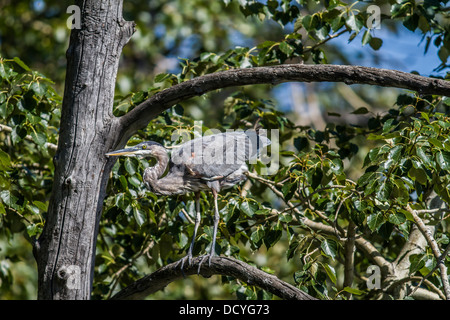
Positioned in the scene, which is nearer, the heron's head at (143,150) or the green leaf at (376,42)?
the heron's head at (143,150)

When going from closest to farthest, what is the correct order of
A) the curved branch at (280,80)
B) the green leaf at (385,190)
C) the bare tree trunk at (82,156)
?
the curved branch at (280,80) → the bare tree trunk at (82,156) → the green leaf at (385,190)

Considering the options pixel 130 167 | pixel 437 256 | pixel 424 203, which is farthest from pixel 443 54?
pixel 130 167

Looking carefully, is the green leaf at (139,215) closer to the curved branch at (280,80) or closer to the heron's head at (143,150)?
the heron's head at (143,150)

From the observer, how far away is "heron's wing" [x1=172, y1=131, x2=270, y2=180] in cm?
346

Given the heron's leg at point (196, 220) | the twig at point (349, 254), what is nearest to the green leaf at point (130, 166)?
the heron's leg at point (196, 220)

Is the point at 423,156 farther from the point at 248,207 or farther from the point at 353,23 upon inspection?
the point at 353,23

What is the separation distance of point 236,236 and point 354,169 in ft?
10.6

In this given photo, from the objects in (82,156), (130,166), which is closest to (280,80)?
(82,156)

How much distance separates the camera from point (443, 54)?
376 cm

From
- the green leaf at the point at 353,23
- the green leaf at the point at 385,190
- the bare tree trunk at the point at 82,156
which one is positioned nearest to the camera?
the bare tree trunk at the point at 82,156

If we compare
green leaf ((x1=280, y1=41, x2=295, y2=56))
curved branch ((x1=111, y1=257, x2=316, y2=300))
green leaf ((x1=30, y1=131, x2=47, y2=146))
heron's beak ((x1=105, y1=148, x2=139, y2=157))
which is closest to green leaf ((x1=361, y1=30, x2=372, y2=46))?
green leaf ((x1=280, y1=41, x2=295, y2=56))

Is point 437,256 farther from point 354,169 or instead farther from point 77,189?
point 354,169

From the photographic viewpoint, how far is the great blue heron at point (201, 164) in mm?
3400

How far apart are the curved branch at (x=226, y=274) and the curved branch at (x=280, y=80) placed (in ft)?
2.38
